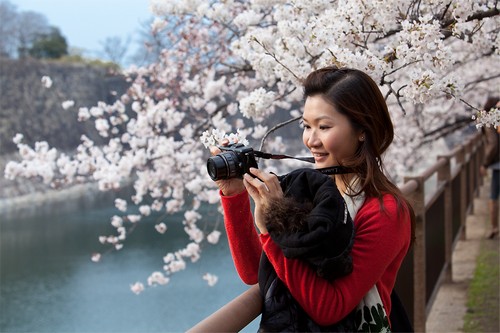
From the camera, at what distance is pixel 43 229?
16016mm

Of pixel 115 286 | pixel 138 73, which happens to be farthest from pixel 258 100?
pixel 115 286

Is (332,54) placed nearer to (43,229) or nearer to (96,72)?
(43,229)

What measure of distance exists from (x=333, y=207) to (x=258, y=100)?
1.74 meters

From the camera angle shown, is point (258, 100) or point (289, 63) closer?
point (289, 63)

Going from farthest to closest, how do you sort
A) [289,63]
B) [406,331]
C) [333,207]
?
[289,63]
[406,331]
[333,207]

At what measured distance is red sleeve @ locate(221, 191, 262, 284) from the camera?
4.19 ft

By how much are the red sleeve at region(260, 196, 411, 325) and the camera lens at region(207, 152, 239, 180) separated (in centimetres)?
14

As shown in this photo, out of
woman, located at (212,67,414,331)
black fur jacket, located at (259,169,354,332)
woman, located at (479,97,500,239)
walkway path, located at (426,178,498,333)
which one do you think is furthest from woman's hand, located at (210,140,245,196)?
woman, located at (479,97,500,239)

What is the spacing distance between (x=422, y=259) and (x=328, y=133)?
6.10 ft

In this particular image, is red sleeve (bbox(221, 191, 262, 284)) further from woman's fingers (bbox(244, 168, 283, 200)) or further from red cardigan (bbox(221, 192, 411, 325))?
woman's fingers (bbox(244, 168, 283, 200))

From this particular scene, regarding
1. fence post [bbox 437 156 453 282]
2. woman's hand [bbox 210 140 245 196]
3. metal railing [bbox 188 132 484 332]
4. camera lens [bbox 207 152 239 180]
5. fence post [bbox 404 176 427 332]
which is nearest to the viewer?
metal railing [bbox 188 132 484 332]

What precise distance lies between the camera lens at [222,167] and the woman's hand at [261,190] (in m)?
0.03

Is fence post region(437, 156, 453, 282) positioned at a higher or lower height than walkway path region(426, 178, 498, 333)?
higher

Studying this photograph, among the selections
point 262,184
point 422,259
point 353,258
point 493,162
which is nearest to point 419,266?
point 422,259
